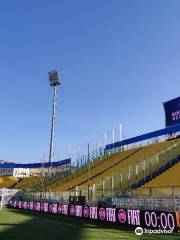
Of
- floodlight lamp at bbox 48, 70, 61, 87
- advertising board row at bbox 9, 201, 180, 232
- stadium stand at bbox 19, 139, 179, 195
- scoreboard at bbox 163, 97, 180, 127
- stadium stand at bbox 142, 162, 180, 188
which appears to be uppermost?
floodlight lamp at bbox 48, 70, 61, 87

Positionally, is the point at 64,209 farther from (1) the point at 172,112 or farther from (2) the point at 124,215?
(1) the point at 172,112

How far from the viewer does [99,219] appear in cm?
2705

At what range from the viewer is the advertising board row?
65.6ft

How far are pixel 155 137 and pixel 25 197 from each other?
20572mm

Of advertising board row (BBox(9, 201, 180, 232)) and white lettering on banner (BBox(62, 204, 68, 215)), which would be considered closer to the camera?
advertising board row (BBox(9, 201, 180, 232))

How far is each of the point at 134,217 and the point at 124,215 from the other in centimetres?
136

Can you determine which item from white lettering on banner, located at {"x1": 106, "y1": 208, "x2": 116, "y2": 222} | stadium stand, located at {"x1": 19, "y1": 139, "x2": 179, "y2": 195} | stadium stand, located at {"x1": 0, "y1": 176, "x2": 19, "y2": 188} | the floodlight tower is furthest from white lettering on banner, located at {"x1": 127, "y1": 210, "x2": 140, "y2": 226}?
stadium stand, located at {"x1": 0, "y1": 176, "x2": 19, "y2": 188}

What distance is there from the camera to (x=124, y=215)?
23.9m

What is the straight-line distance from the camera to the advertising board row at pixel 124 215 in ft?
65.6

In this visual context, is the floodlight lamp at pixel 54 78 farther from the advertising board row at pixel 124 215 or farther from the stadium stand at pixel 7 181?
the advertising board row at pixel 124 215

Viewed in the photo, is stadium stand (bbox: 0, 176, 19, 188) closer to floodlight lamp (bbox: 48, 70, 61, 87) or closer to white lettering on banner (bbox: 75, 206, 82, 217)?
floodlight lamp (bbox: 48, 70, 61, 87)

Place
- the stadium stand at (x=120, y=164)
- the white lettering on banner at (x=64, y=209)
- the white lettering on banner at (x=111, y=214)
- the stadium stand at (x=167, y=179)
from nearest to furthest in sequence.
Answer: the white lettering on banner at (x=111, y=214) → the white lettering on banner at (x=64, y=209) → the stadium stand at (x=167, y=179) → the stadium stand at (x=120, y=164)

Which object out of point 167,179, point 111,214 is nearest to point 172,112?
point 167,179

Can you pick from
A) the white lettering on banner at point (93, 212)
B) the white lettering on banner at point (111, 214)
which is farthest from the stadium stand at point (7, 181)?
the white lettering on banner at point (111, 214)
